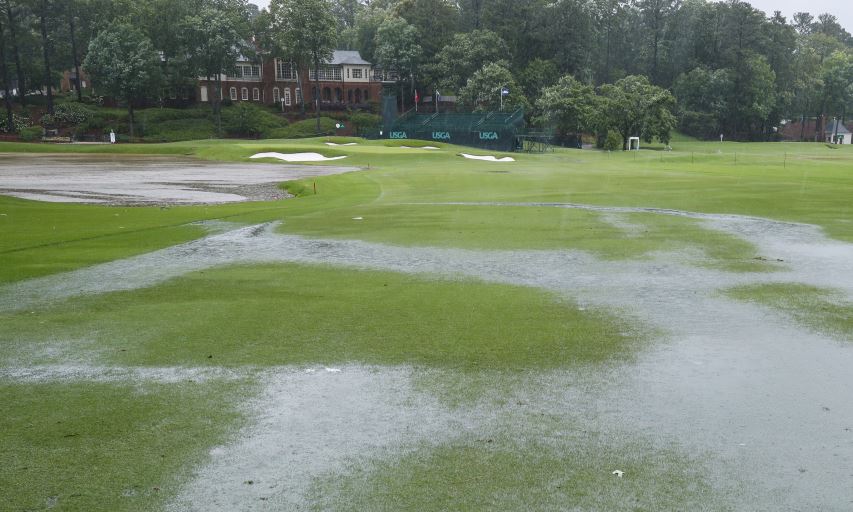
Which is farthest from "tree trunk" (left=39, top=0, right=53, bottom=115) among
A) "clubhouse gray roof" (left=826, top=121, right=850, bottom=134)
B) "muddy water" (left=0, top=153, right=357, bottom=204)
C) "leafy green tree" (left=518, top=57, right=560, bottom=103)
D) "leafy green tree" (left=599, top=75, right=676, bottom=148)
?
"clubhouse gray roof" (left=826, top=121, right=850, bottom=134)

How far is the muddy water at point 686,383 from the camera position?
5.60 metres

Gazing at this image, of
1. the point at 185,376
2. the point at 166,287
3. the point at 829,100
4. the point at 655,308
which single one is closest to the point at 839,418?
the point at 655,308

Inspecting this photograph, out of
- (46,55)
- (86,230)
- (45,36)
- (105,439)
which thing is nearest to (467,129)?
(46,55)

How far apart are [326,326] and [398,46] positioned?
348 ft

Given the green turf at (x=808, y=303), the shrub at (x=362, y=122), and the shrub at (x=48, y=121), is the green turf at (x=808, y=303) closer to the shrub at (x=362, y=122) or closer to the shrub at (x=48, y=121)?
the shrub at (x=48, y=121)

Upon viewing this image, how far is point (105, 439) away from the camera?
597 cm

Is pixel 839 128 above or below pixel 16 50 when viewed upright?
below

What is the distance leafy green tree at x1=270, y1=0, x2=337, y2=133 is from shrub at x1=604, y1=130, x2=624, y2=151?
122 ft

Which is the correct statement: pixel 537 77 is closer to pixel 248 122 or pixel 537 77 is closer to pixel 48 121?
pixel 248 122

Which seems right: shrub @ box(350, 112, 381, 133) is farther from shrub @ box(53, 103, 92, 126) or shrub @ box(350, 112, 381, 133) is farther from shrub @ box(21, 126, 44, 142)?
shrub @ box(21, 126, 44, 142)

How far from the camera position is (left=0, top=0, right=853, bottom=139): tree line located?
3585 inches

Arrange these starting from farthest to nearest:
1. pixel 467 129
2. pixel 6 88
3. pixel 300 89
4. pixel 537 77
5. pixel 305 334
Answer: pixel 300 89
pixel 537 77
pixel 6 88
pixel 467 129
pixel 305 334

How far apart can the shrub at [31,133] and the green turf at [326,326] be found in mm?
82147

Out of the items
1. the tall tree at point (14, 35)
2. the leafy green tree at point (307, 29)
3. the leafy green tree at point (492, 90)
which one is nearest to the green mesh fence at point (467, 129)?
the leafy green tree at point (492, 90)
